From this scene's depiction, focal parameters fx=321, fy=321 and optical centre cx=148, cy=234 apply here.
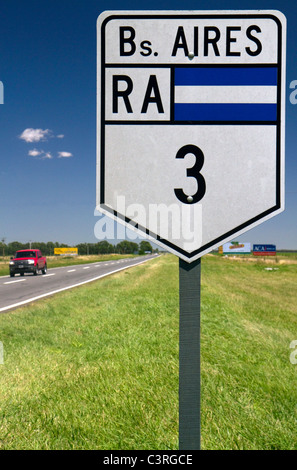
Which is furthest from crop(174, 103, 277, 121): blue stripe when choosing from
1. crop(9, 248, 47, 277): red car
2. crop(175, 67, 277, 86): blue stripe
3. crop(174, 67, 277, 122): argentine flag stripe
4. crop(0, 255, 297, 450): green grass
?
crop(9, 248, 47, 277): red car

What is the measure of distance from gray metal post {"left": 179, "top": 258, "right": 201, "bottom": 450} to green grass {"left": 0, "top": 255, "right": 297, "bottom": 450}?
3.38 feet

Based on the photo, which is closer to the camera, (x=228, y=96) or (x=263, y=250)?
(x=228, y=96)

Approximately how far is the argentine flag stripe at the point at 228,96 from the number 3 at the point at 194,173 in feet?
0.45

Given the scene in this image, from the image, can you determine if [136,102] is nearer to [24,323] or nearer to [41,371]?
[41,371]

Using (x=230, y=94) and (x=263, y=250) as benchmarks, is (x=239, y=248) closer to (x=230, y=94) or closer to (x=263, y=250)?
(x=263, y=250)

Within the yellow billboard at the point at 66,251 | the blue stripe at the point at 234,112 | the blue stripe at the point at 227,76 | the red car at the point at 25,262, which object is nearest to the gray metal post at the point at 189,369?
the blue stripe at the point at 234,112

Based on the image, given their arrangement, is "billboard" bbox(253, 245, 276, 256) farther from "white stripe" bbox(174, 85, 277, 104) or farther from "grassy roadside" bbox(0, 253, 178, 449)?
"white stripe" bbox(174, 85, 277, 104)

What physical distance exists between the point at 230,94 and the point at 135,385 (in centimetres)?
290

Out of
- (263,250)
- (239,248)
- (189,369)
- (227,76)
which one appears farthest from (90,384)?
(239,248)

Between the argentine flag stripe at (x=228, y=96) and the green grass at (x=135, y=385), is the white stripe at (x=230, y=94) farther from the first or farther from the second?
the green grass at (x=135, y=385)

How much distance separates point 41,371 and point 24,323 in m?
3.05

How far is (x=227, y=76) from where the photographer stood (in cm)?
146

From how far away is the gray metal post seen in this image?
1.45 metres
